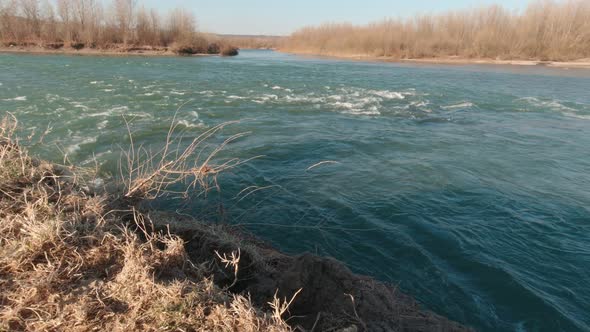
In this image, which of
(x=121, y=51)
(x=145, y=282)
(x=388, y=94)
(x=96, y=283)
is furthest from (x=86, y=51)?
(x=145, y=282)

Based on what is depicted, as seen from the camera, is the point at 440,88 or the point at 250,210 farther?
the point at 440,88

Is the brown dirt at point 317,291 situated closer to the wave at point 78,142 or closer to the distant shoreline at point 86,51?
the wave at point 78,142

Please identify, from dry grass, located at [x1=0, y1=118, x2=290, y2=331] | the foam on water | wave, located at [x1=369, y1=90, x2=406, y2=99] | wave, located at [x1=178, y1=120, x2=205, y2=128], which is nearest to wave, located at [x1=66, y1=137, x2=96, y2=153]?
the foam on water

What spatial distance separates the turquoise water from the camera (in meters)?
4.79

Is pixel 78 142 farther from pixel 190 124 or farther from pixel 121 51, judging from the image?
pixel 121 51

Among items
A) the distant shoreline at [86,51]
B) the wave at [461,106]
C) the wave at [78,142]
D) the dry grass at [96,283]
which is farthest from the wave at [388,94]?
the distant shoreline at [86,51]

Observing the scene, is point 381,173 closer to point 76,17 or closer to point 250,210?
point 250,210

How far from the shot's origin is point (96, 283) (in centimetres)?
263

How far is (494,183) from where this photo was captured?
7.86 meters

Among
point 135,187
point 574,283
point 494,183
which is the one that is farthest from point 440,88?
point 135,187

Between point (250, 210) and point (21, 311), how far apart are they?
4130mm

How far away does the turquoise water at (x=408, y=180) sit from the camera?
4.79 metres

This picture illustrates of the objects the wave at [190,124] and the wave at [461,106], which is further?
the wave at [461,106]

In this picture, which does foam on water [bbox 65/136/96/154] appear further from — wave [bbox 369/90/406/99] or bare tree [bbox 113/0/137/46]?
bare tree [bbox 113/0/137/46]
